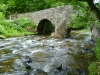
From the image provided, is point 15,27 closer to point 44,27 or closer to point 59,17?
point 44,27

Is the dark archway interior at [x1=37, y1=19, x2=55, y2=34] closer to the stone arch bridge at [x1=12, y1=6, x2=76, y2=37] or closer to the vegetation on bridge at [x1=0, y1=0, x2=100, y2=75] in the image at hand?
the vegetation on bridge at [x1=0, y1=0, x2=100, y2=75]

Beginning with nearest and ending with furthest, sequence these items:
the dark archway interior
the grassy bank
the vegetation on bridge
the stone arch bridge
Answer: the vegetation on bridge
the stone arch bridge
the grassy bank
the dark archway interior

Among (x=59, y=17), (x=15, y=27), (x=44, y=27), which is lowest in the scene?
(x=44, y=27)

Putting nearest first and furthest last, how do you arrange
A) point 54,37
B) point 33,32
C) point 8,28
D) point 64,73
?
point 64,73 < point 54,37 < point 8,28 < point 33,32

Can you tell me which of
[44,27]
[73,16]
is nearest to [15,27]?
[44,27]

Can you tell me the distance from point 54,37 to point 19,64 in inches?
488

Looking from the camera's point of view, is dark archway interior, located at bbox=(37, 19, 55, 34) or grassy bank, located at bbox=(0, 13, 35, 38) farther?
dark archway interior, located at bbox=(37, 19, 55, 34)

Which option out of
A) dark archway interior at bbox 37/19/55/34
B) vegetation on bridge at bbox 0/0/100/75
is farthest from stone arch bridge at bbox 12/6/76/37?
vegetation on bridge at bbox 0/0/100/75

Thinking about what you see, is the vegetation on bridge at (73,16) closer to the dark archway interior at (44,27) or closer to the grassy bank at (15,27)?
the grassy bank at (15,27)

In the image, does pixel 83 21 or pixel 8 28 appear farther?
pixel 8 28

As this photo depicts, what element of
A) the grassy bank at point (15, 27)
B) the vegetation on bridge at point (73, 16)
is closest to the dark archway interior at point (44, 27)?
the grassy bank at point (15, 27)

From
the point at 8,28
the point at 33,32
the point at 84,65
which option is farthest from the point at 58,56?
the point at 33,32

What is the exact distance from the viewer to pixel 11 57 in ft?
39.0

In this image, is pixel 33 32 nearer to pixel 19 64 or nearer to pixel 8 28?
pixel 8 28
